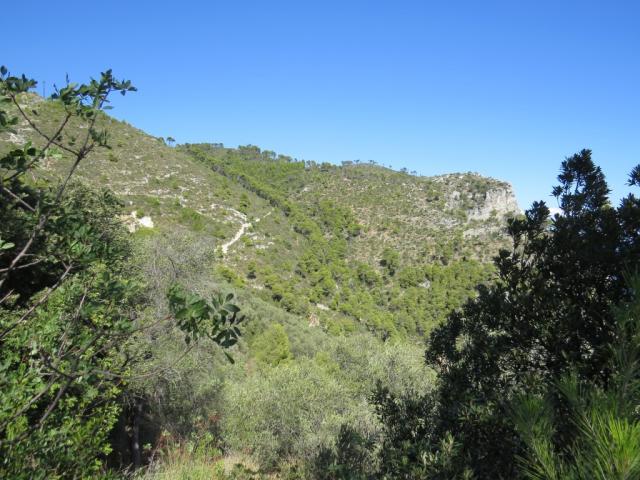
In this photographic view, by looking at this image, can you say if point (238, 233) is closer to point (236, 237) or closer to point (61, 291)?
point (236, 237)

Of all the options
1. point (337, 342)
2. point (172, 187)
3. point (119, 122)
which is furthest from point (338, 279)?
point (119, 122)

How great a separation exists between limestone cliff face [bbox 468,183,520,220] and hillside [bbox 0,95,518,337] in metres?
0.19

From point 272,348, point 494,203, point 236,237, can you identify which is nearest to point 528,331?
point 272,348

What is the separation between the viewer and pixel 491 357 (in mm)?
3828

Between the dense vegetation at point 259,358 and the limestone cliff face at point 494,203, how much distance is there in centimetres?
4764

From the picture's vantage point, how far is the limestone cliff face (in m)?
68.1

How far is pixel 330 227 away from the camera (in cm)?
6688

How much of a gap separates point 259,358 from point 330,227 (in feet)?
149

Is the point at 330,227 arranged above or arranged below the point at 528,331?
above

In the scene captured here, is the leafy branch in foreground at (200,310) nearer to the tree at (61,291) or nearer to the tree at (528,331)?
the tree at (61,291)

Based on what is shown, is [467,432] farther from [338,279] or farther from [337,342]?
[338,279]

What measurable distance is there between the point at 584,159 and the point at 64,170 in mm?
35248

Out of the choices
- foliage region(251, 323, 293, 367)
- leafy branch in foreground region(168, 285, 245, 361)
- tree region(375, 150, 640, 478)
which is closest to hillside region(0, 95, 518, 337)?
foliage region(251, 323, 293, 367)

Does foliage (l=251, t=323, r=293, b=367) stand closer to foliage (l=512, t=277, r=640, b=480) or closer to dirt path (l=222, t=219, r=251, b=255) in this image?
dirt path (l=222, t=219, r=251, b=255)
